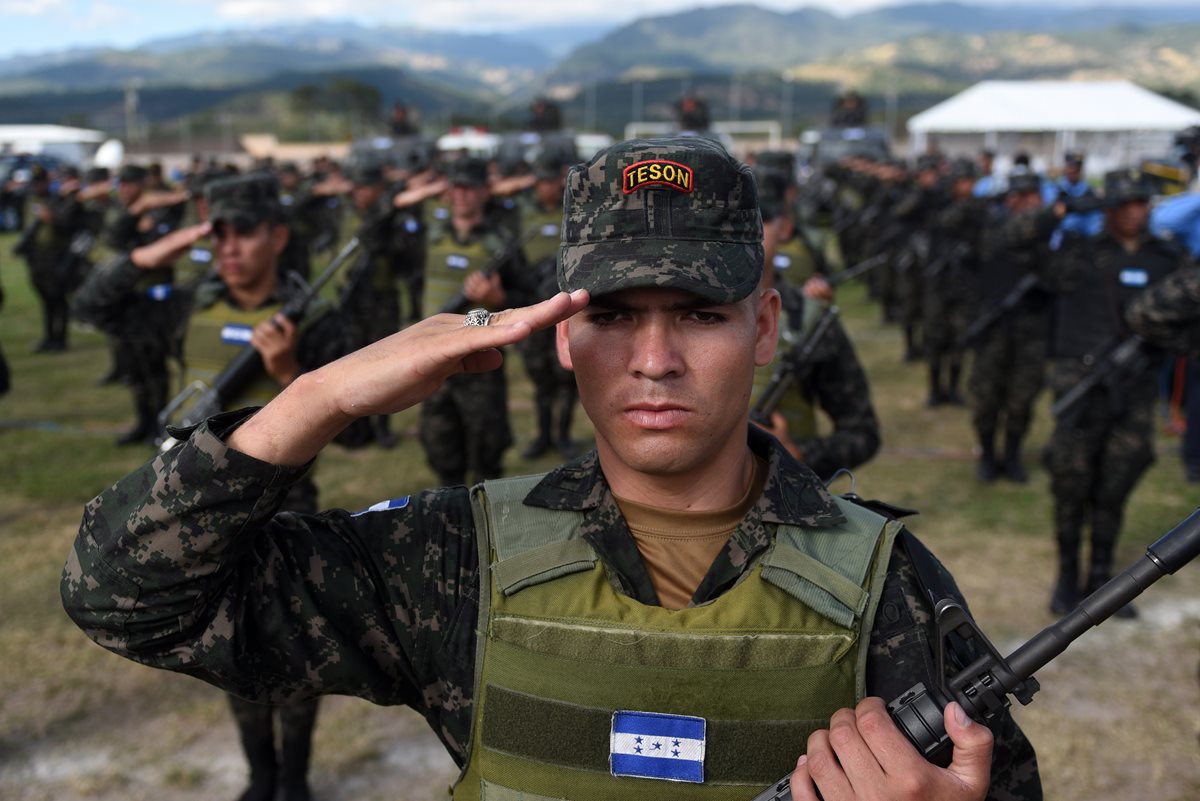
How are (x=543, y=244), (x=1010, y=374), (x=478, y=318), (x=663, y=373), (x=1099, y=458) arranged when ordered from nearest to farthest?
1. (x=478, y=318)
2. (x=663, y=373)
3. (x=1099, y=458)
4. (x=1010, y=374)
5. (x=543, y=244)

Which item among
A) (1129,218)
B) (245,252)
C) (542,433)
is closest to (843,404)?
(245,252)

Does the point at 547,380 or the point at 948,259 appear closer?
the point at 547,380

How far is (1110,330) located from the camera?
5.22 metres

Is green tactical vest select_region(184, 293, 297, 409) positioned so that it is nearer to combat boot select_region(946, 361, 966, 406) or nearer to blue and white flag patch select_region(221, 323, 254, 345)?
blue and white flag patch select_region(221, 323, 254, 345)

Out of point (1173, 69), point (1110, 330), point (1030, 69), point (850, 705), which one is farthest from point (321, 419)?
point (1030, 69)

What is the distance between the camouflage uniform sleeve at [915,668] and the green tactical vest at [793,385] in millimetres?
2190

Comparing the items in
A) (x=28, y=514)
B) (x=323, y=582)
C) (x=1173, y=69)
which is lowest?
(x=28, y=514)

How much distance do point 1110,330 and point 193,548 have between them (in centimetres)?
506

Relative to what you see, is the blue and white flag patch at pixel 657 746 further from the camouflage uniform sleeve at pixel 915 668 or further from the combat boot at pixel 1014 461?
the combat boot at pixel 1014 461

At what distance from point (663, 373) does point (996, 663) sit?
62 centimetres

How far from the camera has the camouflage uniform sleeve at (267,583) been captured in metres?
1.38

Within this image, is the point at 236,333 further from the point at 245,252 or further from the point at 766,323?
the point at 766,323

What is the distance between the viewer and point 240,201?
4203mm

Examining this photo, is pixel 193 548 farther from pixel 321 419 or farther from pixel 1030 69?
pixel 1030 69
